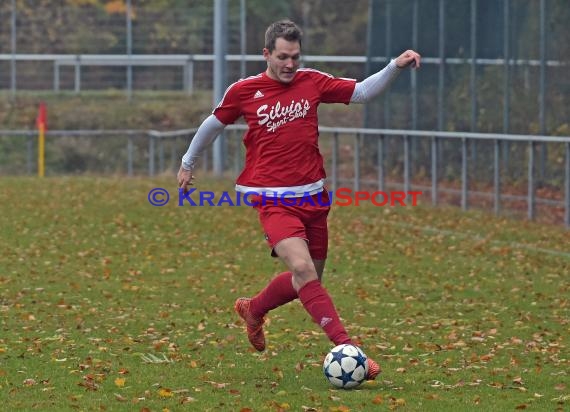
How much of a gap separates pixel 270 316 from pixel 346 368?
4.36m

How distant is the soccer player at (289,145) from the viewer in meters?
9.68

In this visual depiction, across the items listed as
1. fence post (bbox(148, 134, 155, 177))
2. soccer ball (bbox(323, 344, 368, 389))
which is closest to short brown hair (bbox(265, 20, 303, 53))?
soccer ball (bbox(323, 344, 368, 389))

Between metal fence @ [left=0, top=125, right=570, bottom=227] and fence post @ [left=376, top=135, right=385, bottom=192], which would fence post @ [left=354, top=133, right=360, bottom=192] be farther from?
fence post @ [left=376, top=135, right=385, bottom=192]

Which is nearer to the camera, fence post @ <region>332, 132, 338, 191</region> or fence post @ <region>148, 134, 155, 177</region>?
fence post @ <region>332, 132, 338, 191</region>

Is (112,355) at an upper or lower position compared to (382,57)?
lower

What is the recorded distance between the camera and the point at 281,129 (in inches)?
390

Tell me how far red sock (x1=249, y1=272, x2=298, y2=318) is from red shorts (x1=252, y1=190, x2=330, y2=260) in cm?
24

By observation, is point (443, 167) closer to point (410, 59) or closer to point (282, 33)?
point (410, 59)

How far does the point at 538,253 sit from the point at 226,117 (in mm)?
8972

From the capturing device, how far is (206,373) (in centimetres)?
992

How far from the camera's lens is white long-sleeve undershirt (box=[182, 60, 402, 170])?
393 inches

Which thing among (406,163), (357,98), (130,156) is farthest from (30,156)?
(357,98)

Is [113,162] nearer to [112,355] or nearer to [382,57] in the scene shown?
[382,57]

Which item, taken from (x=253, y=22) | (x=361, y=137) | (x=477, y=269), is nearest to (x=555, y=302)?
(x=477, y=269)
